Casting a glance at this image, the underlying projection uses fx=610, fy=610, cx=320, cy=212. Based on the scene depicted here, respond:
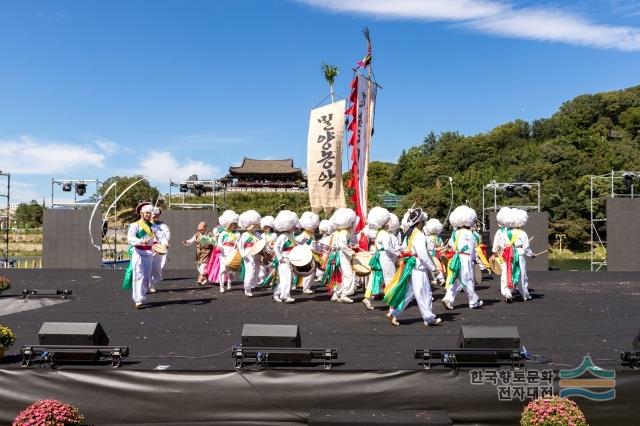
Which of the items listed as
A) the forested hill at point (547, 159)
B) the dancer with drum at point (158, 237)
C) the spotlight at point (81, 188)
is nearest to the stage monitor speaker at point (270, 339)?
the dancer with drum at point (158, 237)

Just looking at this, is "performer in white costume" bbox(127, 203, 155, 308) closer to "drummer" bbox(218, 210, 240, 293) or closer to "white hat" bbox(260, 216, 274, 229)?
"drummer" bbox(218, 210, 240, 293)

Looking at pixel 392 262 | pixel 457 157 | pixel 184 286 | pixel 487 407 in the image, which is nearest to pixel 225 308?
pixel 392 262

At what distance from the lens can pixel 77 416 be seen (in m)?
4.08

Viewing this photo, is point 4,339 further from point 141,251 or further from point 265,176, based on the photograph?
point 265,176

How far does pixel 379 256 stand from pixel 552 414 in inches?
226

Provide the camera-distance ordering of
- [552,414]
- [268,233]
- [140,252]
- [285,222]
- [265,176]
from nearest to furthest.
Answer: [552,414]
[140,252]
[285,222]
[268,233]
[265,176]

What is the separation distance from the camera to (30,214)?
5384cm

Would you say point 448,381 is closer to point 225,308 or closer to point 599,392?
point 599,392

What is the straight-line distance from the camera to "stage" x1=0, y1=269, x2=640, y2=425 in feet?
14.5

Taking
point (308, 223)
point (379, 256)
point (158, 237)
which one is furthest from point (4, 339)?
point (158, 237)

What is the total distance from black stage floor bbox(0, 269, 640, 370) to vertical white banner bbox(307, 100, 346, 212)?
6.20 ft

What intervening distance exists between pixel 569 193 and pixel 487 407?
3541 cm

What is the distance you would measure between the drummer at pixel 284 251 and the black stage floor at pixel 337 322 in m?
0.29

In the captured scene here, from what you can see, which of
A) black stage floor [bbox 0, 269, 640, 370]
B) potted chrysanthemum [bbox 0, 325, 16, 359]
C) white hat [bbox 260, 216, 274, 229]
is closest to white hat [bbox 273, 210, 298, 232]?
black stage floor [bbox 0, 269, 640, 370]
